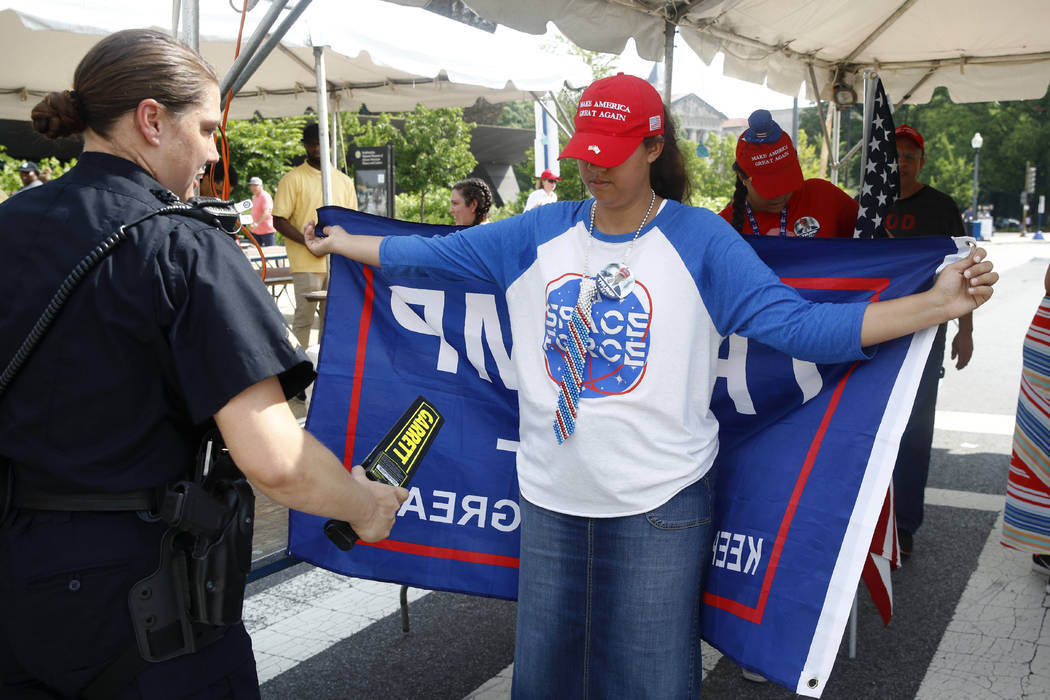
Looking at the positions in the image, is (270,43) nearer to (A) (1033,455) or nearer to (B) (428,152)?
(A) (1033,455)

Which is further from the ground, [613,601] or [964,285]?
[964,285]

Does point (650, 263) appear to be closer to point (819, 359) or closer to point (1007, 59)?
point (819, 359)

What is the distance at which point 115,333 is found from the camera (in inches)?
58.5

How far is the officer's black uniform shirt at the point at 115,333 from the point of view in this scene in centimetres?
148

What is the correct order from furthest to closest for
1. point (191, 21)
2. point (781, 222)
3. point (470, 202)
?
point (470, 202) → point (781, 222) → point (191, 21)

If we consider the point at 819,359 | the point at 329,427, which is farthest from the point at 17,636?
the point at 819,359

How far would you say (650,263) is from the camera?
213cm

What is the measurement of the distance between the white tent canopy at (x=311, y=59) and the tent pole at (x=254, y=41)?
2.79 meters

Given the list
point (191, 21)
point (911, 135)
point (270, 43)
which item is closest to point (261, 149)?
point (911, 135)

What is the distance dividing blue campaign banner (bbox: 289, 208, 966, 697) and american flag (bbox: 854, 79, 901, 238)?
1.00 m

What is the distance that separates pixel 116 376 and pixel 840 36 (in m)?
5.61

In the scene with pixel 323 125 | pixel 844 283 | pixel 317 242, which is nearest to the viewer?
pixel 844 283

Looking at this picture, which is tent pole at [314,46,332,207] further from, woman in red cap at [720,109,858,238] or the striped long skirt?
the striped long skirt

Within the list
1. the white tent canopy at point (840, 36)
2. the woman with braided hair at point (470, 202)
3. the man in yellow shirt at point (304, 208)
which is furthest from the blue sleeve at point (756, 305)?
the man in yellow shirt at point (304, 208)
